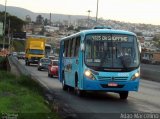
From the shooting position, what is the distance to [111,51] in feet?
66.9

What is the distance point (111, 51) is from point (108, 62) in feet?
1.66

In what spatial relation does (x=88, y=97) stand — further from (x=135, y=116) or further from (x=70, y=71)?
(x=135, y=116)

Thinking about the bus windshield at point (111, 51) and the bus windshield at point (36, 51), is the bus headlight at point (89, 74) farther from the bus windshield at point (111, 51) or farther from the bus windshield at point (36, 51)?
the bus windshield at point (36, 51)

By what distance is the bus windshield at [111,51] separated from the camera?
20.1 meters

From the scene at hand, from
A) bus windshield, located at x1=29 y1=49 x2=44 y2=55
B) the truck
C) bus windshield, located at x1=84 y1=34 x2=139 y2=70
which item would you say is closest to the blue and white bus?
bus windshield, located at x1=84 y1=34 x2=139 y2=70

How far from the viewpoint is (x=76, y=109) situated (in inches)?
663

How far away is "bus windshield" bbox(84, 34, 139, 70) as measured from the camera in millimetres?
20109

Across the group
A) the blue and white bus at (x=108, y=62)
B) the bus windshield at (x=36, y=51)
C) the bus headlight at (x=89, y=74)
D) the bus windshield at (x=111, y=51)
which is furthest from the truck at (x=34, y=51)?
the bus headlight at (x=89, y=74)

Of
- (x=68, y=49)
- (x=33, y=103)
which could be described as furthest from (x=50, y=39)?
(x=33, y=103)

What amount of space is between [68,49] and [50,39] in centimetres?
15039

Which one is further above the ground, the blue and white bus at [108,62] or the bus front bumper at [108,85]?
the blue and white bus at [108,62]

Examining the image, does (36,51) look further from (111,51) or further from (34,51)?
(111,51)

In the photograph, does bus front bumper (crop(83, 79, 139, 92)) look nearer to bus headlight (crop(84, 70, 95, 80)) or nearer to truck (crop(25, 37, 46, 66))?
bus headlight (crop(84, 70, 95, 80))

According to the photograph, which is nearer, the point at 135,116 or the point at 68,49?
the point at 135,116
